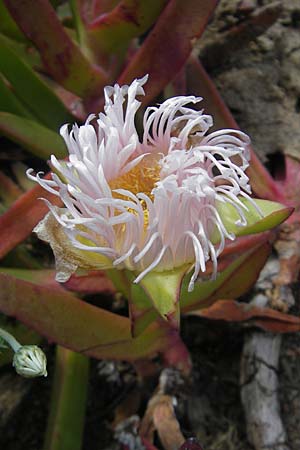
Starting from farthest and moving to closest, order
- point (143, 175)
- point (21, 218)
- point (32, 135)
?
point (32, 135)
point (21, 218)
point (143, 175)

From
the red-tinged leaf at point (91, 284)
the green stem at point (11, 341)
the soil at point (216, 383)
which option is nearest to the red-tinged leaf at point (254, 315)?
the soil at point (216, 383)

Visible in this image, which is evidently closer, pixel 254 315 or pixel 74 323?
pixel 74 323

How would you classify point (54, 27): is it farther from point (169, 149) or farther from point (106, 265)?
point (106, 265)

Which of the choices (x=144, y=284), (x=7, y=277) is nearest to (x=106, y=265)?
(x=144, y=284)

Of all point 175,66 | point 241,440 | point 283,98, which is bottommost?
point 241,440

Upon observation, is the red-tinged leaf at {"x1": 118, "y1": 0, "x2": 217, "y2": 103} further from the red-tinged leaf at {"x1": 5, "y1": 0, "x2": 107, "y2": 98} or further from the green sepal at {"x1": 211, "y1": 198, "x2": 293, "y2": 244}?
the green sepal at {"x1": 211, "y1": 198, "x2": 293, "y2": 244}

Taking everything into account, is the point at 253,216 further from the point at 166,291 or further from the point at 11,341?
the point at 11,341

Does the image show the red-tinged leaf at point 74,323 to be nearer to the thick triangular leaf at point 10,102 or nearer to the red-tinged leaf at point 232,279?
the red-tinged leaf at point 232,279

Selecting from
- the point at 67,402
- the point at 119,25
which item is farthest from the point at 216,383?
the point at 119,25
